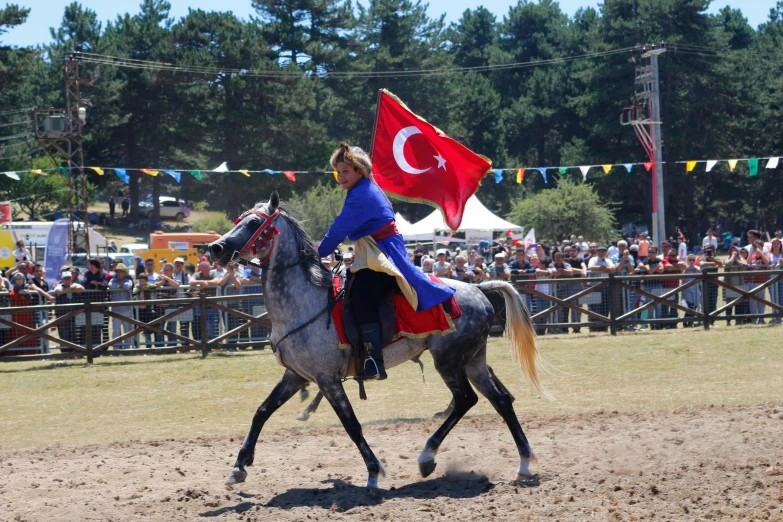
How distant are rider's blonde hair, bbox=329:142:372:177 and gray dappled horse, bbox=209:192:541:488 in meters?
0.62

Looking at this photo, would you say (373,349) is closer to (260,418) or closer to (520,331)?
(260,418)

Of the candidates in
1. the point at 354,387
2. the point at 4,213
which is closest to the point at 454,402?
the point at 354,387

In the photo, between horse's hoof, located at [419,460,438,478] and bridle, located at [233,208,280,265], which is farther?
horse's hoof, located at [419,460,438,478]

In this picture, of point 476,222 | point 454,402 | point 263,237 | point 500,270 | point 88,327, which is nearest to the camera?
point 263,237

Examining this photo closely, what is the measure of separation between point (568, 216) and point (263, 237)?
42854 millimetres

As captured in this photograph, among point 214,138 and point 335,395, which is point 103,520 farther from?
point 214,138

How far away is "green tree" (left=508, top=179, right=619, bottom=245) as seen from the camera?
49.1 metres

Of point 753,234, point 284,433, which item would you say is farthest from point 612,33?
point 284,433

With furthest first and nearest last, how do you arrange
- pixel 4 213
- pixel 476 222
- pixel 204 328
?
pixel 4 213 < pixel 476 222 < pixel 204 328

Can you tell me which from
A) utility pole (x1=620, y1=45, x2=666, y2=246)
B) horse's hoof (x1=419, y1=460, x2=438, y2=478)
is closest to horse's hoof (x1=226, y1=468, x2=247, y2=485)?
horse's hoof (x1=419, y1=460, x2=438, y2=478)

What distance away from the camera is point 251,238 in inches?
290

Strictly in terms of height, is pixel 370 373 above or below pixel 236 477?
above

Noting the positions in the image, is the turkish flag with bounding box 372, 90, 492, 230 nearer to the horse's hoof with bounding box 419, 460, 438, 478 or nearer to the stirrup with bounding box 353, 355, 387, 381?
the stirrup with bounding box 353, 355, 387, 381

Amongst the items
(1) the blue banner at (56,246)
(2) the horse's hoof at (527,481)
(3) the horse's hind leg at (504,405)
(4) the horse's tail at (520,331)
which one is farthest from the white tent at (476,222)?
(2) the horse's hoof at (527,481)
